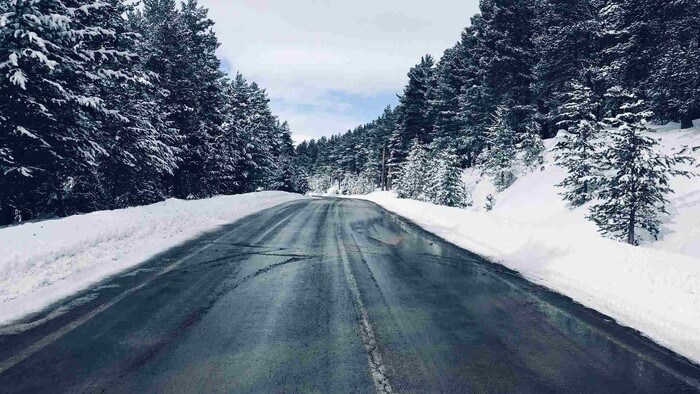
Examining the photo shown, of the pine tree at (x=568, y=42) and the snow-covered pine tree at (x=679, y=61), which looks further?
the pine tree at (x=568, y=42)

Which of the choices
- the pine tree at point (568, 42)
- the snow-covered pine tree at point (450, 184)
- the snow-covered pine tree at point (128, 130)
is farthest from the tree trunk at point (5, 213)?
the pine tree at point (568, 42)

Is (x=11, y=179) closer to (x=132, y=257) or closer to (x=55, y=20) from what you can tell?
(x=55, y=20)

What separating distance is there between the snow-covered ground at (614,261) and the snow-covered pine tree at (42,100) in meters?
12.9

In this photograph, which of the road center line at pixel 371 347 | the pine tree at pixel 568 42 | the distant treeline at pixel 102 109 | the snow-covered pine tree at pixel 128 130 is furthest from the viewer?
the pine tree at pixel 568 42

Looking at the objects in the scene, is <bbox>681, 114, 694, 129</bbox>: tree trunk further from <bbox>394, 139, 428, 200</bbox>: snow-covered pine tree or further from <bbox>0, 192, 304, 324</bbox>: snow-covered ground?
<bbox>0, 192, 304, 324</bbox>: snow-covered ground

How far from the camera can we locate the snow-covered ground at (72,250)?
5.87 meters

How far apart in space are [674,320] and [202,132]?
2481cm

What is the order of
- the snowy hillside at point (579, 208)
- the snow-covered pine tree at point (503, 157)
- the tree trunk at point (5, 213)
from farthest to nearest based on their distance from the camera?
the snow-covered pine tree at point (503, 157), the snowy hillside at point (579, 208), the tree trunk at point (5, 213)

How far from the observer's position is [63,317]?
193 inches

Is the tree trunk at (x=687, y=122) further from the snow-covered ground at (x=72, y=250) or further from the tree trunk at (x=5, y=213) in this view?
the tree trunk at (x=5, y=213)

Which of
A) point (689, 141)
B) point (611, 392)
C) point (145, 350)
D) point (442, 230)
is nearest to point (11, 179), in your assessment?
point (145, 350)

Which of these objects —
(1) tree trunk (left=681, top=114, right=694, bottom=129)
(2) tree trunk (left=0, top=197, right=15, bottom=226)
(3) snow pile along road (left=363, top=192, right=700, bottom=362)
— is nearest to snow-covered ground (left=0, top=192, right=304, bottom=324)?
(2) tree trunk (left=0, top=197, right=15, bottom=226)

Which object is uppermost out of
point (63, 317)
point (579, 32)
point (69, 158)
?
point (579, 32)

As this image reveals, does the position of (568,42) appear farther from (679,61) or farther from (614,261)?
(614,261)
